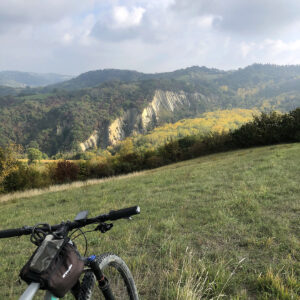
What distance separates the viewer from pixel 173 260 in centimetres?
412

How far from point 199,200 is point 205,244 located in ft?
11.1

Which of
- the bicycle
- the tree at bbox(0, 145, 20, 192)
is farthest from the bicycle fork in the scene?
the tree at bbox(0, 145, 20, 192)

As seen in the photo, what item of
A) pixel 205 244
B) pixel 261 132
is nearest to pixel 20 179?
pixel 205 244

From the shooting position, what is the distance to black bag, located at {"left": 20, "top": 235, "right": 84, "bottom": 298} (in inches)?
50.9

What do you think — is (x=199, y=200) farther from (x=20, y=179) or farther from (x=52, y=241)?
(x=20, y=179)

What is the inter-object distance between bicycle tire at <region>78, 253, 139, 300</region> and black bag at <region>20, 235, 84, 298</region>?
1.00 ft

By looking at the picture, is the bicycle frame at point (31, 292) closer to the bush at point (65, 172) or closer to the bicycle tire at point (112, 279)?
the bicycle tire at point (112, 279)

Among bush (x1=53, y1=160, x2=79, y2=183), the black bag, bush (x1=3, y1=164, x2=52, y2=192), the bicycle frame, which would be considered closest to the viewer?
the bicycle frame

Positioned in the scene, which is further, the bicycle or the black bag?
the bicycle

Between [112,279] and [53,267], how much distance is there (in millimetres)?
1856

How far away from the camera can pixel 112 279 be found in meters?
2.92

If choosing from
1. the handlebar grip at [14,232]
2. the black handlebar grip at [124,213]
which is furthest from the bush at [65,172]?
the black handlebar grip at [124,213]

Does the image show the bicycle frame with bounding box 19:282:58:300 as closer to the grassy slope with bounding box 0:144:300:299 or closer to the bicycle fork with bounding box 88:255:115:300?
the bicycle fork with bounding box 88:255:115:300

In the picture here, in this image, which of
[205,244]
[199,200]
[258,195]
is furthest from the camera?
[199,200]
